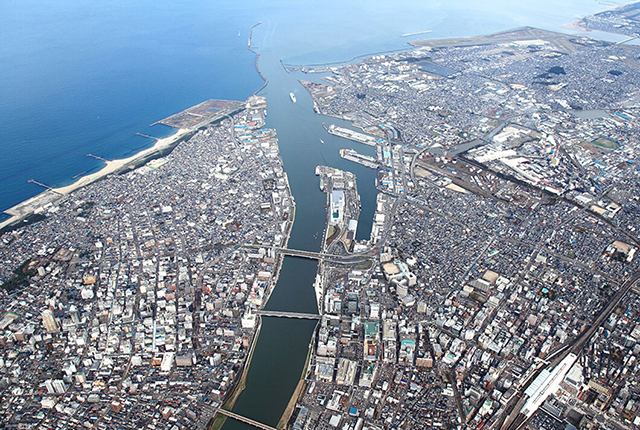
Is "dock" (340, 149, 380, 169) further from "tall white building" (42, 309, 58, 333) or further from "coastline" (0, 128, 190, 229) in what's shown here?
"tall white building" (42, 309, 58, 333)

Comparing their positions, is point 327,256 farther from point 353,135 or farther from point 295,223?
point 353,135

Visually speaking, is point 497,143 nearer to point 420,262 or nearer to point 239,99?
point 420,262

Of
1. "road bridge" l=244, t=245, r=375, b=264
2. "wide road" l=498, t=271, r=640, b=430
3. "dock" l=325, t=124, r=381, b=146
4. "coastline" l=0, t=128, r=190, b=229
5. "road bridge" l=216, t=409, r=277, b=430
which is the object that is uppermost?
"dock" l=325, t=124, r=381, b=146

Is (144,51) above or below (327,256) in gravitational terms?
above

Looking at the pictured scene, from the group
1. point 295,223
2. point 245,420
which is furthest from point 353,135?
point 245,420

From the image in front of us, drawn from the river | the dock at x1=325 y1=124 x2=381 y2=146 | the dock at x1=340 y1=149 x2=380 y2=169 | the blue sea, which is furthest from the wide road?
→ the blue sea

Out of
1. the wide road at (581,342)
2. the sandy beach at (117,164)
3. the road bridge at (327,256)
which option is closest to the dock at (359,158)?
the road bridge at (327,256)

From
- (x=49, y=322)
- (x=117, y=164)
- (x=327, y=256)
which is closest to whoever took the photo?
(x=49, y=322)

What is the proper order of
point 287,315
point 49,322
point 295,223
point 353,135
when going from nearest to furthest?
point 49,322
point 287,315
point 295,223
point 353,135

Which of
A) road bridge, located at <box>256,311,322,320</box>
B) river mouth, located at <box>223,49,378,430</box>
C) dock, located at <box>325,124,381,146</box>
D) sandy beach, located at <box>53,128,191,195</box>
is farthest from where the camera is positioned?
dock, located at <box>325,124,381,146</box>
